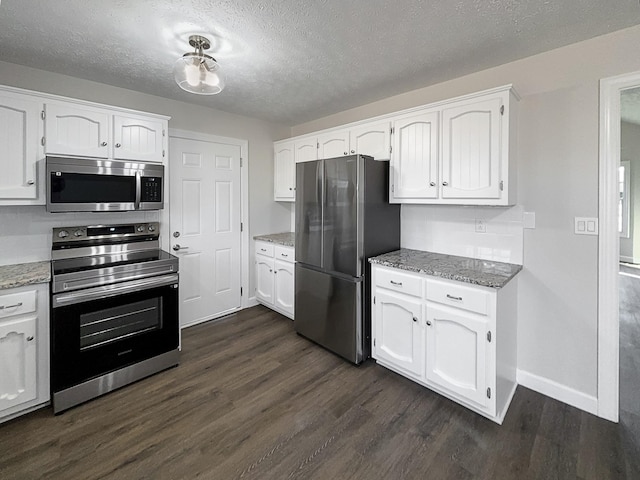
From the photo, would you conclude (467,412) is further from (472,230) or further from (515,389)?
(472,230)

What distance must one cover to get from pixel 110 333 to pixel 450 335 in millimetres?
2418

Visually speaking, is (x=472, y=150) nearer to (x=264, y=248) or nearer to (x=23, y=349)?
(x=264, y=248)

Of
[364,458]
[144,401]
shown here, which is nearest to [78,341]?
[144,401]

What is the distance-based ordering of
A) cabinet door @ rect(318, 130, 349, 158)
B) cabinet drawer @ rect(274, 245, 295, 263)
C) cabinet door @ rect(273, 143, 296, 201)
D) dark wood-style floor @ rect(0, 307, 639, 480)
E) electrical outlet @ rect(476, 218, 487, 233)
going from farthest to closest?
1. cabinet door @ rect(273, 143, 296, 201)
2. cabinet drawer @ rect(274, 245, 295, 263)
3. cabinet door @ rect(318, 130, 349, 158)
4. electrical outlet @ rect(476, 218, 487, 233)
5. dark wood-style floor @ rect(0, 307, 639, 480)

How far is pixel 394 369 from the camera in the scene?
247cm

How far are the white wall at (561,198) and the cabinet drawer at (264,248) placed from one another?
8.23 ft

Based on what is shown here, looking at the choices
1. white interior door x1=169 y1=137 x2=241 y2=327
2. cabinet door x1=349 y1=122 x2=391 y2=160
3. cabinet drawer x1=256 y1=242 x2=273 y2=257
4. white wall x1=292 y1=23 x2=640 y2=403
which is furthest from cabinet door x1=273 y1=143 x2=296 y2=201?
white wall x1=292 y1=23 x2=640 y2=403

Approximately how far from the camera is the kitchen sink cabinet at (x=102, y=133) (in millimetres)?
2242

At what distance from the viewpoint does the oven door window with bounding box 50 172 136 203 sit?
2211 mm

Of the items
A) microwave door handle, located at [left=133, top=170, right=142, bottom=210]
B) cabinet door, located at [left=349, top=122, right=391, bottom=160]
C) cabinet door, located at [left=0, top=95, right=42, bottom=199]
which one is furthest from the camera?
cabinet door, located at [left=349, top=122, right=391, bottom=160]

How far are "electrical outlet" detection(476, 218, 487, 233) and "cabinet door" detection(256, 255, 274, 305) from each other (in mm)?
2221

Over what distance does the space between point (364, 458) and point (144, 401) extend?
61.0 inches

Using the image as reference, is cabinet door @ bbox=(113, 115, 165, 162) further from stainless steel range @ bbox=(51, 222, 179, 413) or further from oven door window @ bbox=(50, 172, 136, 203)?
stainless steel range @ bbox=(51, 222, 179, 413)

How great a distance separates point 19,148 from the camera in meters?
2.13
